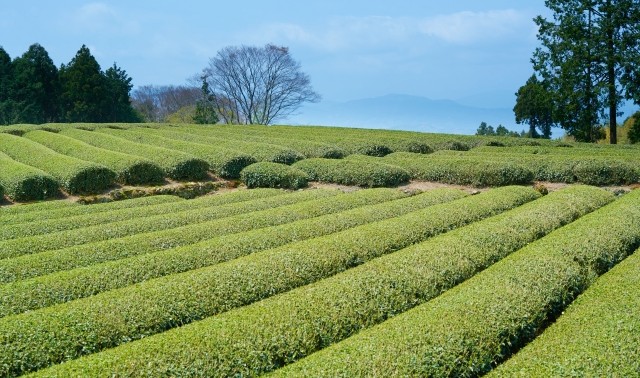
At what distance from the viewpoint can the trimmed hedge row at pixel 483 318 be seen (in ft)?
23.5

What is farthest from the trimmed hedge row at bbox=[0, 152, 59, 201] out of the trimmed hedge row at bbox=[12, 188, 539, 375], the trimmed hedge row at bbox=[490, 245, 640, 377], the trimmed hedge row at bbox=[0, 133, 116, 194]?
the trimmed hedge row at bbox=[490, 245, 640, 377]

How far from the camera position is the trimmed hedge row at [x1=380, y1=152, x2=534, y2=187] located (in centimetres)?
2131

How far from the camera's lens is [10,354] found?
745 cm

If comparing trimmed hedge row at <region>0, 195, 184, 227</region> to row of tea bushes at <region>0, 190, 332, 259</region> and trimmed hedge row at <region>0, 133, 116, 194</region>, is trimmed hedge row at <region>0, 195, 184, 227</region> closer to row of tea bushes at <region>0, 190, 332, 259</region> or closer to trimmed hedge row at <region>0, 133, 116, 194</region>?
trimmed hedge row at <region>0, 133, 116, 194</region>

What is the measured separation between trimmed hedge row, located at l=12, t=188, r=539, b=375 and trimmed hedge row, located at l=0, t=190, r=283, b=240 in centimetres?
597

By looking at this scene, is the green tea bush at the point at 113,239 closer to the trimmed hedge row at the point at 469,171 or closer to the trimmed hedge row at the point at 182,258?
the trimmed hedge row at the point at 182,258

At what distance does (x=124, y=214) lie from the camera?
16.5m

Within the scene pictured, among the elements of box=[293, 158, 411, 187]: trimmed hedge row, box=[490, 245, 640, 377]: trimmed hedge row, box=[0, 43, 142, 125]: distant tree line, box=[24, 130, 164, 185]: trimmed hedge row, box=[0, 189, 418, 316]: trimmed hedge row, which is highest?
box=[0, 43, 142, 125]: distant tree line

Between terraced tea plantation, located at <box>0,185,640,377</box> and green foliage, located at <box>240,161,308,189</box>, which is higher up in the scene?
green foliage, located at <box>240,161,308,189</box>

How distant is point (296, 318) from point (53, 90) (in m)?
59.1

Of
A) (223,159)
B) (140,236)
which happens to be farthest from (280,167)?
(140,236)

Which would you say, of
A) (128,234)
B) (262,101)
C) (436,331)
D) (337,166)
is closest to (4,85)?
(262,101)

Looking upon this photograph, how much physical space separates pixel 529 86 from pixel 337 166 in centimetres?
4561

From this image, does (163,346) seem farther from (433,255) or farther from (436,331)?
(433,255)
